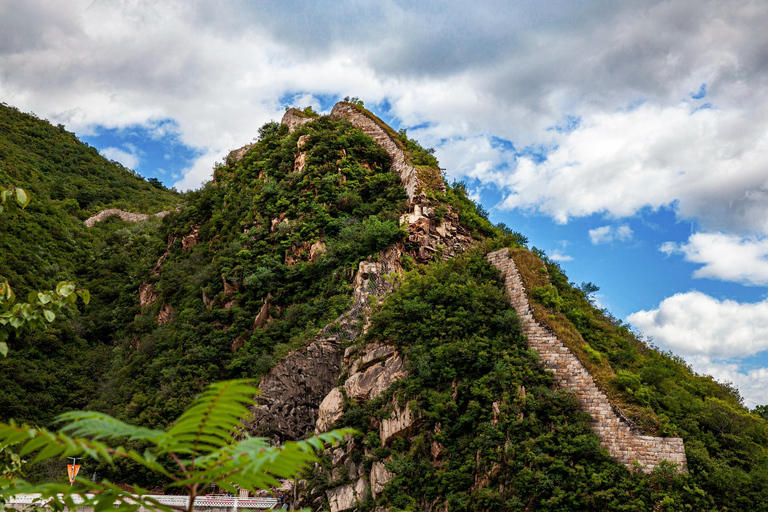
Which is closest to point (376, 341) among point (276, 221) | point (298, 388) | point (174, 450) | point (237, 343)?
point (298, 388)

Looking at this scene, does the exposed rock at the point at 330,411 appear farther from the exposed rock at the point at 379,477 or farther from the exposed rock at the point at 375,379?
the exposed rock at the point at 379,477

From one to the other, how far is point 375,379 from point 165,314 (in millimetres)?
17531

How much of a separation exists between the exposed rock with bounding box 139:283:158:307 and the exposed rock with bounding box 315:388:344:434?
19751mm

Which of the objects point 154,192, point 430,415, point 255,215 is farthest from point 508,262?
point 154,192

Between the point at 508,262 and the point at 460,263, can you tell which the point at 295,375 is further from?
the point at 508,262

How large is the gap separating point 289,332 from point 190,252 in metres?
14.1

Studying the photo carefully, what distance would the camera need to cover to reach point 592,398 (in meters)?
15.8

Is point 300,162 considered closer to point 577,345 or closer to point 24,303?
point 577,345

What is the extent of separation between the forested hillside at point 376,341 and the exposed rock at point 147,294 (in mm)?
219

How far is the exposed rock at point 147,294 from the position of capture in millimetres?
35500

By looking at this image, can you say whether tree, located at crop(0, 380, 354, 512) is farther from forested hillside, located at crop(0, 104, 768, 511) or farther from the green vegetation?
the green vegetation

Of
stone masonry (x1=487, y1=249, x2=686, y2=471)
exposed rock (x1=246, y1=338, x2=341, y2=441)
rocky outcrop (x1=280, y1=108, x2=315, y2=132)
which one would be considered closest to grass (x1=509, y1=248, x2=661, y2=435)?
stone masonry (x1=487, y1=249, x2=686, y2=471)

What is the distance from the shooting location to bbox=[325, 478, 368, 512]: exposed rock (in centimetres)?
1664

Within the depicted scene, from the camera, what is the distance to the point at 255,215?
30.8 m
